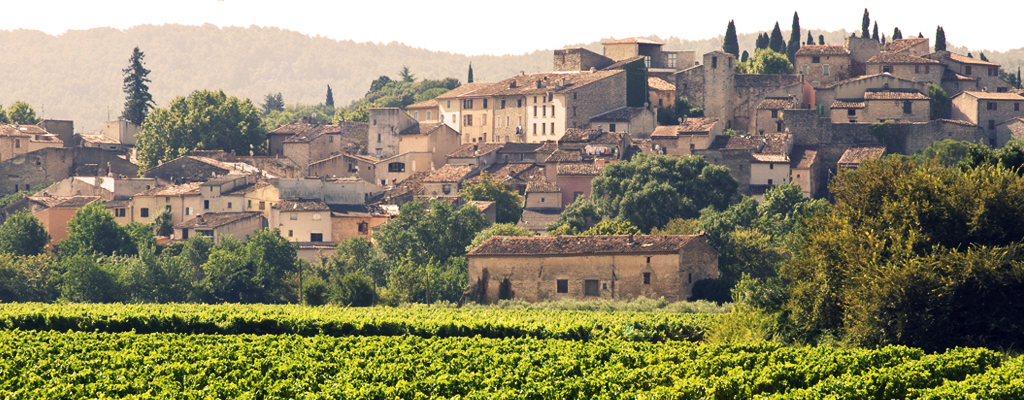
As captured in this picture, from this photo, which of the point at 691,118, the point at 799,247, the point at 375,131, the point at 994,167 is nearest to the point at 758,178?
the point at 691,118

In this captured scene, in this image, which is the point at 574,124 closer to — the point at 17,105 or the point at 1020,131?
the point at 1020,131

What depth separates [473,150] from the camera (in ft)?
295

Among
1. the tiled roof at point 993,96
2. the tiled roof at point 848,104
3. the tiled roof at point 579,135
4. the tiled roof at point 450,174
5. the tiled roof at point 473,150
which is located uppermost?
the tiled roof at point 993,96

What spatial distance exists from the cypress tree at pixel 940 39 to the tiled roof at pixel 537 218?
36.4 metres

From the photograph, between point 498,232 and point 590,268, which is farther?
point 498,232

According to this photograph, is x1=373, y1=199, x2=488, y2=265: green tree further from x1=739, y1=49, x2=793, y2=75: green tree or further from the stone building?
x1=739, y1=49, x2=793, y2=75: green tree

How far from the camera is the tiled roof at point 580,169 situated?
270 ft

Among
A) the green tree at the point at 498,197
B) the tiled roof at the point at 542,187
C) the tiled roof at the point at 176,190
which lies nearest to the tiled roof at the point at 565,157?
the tiled roof at the point at 542,187

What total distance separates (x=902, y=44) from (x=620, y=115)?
2420 cm

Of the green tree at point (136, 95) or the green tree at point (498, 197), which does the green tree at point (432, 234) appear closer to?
the green tree at point (498, 197)

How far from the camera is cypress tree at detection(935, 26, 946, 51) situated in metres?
Answer: 100

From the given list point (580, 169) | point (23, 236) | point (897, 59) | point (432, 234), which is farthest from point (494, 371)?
point (897, 59)

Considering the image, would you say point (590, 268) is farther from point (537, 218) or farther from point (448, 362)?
point (448, 362)

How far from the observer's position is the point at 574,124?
3536 inches
